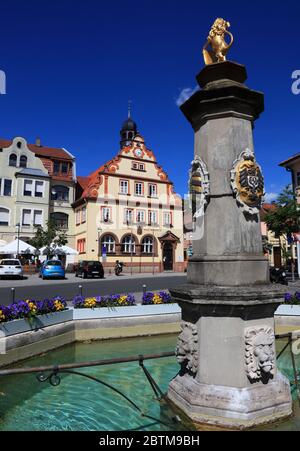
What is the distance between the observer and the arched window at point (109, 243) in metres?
37.6

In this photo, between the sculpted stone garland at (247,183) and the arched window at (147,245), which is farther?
the arched window at (147,245)

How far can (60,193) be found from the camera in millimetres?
41719

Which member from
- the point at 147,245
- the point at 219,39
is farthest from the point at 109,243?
the point at 219,39

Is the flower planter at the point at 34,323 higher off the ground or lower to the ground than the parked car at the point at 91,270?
lower

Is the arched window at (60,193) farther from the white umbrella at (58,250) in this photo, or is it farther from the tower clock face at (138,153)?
the white umbrella at (58,250)

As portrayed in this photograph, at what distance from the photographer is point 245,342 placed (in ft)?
14.0

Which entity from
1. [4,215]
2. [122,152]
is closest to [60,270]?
[4,215]

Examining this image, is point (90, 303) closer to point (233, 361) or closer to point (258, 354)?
point (233, 361)

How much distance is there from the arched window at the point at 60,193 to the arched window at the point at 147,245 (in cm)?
1076

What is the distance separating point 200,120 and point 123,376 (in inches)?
188

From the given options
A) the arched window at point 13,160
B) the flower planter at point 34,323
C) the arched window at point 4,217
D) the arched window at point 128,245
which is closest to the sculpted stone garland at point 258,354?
the flower planter at point 34,323

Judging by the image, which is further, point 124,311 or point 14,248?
point 14,248

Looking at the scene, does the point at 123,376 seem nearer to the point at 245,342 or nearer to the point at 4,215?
the point at 245,342

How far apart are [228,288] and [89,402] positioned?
2841mm
